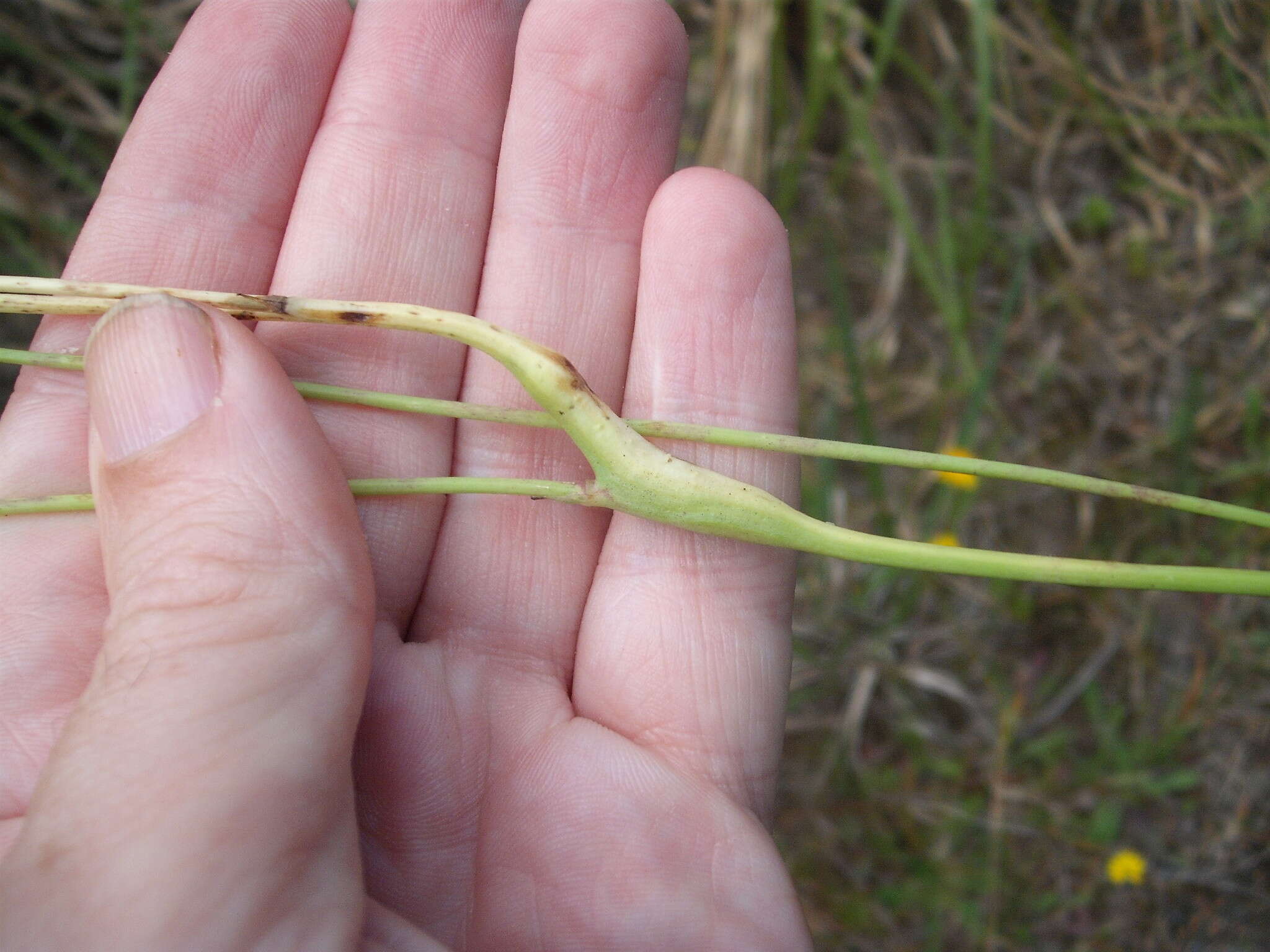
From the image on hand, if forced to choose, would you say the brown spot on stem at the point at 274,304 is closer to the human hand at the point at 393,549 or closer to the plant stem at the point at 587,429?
the plant stem at the point at 587,429

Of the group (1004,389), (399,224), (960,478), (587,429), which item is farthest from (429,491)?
(1004,389)

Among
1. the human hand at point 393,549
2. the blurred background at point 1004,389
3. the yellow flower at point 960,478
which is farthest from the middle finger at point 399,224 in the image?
the yellow flower at point 960,478

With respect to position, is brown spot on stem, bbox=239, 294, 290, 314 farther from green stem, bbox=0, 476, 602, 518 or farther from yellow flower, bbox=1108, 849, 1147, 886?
yellow flower, bbox=1108, 849, 1147, 886

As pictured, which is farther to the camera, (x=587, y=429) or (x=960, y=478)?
(x=960, y=478)

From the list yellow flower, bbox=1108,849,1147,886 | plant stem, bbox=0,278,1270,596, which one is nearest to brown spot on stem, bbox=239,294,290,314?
plant stem, bbox=0,278,1270,596

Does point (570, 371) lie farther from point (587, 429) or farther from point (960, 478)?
point (960, 478)

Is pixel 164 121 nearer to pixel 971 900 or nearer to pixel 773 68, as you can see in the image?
pixel 773 68

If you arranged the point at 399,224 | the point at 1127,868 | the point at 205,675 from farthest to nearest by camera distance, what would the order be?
1. the point at 1127,868
2. the point at 399,224
3. the point at 205,675

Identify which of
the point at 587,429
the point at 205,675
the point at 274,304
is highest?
the point at 274,304

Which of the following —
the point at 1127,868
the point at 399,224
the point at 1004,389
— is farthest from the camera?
the point at 1004,389
